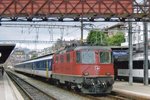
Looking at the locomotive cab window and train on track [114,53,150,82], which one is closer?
the locomotive cab window

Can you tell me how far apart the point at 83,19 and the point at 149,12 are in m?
4.49

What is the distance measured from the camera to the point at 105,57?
2730 centimetres

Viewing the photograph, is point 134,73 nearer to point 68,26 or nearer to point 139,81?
point 139,81

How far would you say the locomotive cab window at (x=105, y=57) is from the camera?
2716cm

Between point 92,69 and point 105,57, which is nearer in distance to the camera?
point 92,69

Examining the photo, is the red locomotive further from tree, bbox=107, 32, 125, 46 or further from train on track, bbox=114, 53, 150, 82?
tree, bbox=107, 32, 125, 46

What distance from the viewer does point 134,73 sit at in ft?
136

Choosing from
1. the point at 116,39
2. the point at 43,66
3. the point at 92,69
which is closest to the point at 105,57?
the point at 92,69

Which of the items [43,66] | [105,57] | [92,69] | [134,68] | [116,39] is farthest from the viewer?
[116,39]

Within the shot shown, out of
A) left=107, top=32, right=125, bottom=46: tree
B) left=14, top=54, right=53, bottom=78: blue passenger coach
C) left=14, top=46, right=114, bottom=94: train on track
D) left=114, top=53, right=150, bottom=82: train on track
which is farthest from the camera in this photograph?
left=107, top=32, right=125, bottom=46: tree

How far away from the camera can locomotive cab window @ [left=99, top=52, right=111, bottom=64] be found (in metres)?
27.2

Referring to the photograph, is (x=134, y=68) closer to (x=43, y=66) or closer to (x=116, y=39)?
(x=43, y=66)

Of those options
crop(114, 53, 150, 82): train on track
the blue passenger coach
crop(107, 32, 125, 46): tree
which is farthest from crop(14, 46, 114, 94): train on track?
crop(107, 32, 125, 46): tree

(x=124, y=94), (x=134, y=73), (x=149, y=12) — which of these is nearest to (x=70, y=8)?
(x=149, y=12)
